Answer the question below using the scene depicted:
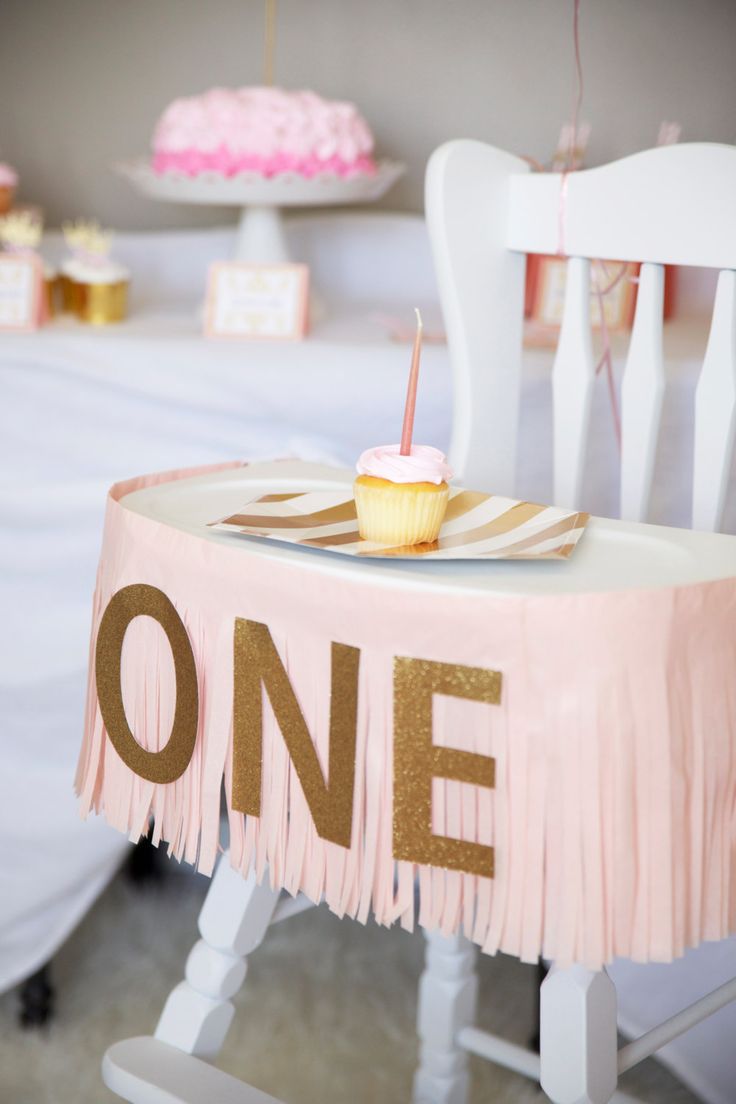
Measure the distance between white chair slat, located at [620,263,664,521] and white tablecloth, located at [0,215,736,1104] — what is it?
0.23 metres

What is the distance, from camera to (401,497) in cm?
66

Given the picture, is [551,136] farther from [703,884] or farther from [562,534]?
[703,884]

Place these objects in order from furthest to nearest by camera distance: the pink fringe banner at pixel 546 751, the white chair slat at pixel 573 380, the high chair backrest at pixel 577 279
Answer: the white chair slat at pixel 573 380
the high chair backrest at pixel 577 279
the pink fringe banner at pixel 546 751

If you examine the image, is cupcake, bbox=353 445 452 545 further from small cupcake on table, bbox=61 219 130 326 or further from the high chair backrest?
small cupcake on table, bbox=61 219 130 326

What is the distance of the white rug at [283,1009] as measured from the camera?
1.21 meters

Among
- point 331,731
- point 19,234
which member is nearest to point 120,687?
point 331,731

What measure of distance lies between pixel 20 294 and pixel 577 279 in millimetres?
694

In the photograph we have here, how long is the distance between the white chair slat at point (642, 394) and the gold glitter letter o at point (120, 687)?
40 cm

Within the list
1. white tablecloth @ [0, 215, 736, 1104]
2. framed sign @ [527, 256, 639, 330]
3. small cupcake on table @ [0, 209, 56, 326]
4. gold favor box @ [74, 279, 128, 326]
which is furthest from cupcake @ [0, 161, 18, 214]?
framed sign @ [527, 256, 639, 330]

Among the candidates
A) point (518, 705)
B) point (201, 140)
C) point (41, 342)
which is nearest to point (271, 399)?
point (41, 342)

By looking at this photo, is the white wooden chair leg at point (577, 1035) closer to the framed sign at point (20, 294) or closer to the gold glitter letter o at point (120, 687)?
the gold glitter letter o at point (120, 687)

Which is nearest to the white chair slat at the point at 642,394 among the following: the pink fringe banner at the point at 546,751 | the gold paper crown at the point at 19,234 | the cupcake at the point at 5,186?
the pink fringe banner at the point at 546,751

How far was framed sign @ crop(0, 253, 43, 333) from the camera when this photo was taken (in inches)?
52.1

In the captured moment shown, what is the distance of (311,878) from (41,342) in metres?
0.79
